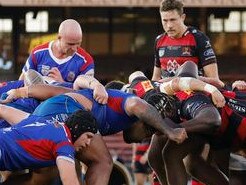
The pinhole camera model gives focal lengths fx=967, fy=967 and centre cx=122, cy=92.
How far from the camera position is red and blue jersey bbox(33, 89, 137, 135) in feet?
23.6

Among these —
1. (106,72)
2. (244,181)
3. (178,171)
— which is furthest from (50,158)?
(106,72)

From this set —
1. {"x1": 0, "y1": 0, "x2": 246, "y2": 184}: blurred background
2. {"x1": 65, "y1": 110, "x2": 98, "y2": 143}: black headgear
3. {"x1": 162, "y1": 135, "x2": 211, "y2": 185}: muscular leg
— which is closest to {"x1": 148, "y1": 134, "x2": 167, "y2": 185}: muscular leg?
{"x1": 162, "y1": 135, "x2": 211, "y2": 185}: muscular leg

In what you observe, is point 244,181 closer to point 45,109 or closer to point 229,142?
point 229,142

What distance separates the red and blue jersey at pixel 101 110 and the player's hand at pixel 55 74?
0.90 meters

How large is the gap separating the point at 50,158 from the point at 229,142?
1812 mm

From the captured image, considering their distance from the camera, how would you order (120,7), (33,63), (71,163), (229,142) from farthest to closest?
(120,7)
(33,63)
(229,142)
(71,163)

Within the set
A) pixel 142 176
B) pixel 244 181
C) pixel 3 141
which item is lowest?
pixel 142 176

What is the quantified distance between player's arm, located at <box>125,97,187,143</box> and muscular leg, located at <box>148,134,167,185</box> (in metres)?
0.99

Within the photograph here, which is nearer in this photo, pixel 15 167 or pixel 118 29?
pixel 15 167

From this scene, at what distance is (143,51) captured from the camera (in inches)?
789

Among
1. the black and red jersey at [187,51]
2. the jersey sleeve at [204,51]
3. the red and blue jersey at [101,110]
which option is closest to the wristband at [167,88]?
the red and blue jersey at [101,110]

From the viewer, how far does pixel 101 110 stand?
24.1ft

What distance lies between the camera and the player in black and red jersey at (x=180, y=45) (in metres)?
8.45

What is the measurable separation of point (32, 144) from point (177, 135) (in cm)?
108
